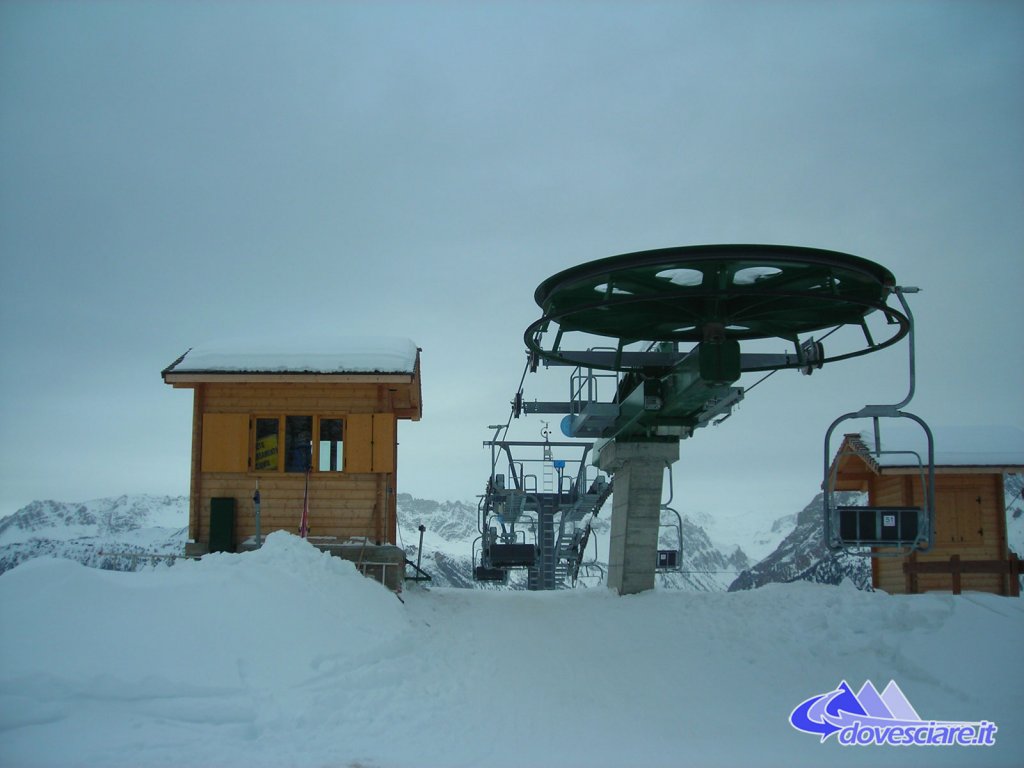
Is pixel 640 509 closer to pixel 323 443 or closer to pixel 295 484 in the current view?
pixel 323 443

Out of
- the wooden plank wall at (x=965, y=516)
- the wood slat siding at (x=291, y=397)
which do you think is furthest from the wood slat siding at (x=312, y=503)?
the wooden plank wall at (x=965, y=516)

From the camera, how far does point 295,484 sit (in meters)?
19.4

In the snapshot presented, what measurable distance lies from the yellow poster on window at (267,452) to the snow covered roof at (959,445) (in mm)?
13404

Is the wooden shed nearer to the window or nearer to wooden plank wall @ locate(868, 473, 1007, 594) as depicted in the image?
the window

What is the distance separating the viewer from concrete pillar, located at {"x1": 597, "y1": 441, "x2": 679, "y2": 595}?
21.3 meters

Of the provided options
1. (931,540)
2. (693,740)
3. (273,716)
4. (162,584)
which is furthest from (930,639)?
(162,584)

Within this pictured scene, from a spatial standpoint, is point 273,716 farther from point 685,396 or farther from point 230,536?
point 230,536

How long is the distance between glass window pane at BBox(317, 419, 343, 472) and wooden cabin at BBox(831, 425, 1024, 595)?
1177 centimetres

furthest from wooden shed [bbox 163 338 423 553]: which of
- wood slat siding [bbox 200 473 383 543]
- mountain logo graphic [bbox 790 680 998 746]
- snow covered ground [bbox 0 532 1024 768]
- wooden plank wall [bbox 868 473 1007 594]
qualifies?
wooden plank wall [bbox 868 473 1007 594]

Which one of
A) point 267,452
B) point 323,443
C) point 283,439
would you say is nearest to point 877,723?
point 323,443

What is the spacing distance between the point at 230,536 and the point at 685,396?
945 cm

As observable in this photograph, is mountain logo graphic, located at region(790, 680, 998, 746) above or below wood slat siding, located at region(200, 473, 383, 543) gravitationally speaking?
below

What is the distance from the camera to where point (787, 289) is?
35.1 ft

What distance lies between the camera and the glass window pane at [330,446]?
64.0 ft
